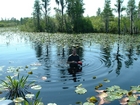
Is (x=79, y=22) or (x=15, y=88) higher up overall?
(x=79, y=22)

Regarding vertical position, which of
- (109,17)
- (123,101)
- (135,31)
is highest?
(109,17)

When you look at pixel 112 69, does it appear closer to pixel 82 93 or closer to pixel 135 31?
pixel 82 93

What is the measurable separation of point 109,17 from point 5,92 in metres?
45.1

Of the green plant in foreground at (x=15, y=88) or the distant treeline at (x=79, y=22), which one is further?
the distant treeline at (x=79, y=22)

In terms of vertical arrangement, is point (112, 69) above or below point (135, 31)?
below

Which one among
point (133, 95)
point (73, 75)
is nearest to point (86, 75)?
point (73, 75)

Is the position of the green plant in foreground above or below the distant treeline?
below

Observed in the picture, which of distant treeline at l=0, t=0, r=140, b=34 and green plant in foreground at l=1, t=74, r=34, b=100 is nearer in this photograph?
green plant in foreground at l=1, t=74, r=34, b=100

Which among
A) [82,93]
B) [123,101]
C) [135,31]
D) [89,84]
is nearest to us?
[123,101]

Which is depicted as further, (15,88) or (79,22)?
(79,22)

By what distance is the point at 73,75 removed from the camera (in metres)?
9.06

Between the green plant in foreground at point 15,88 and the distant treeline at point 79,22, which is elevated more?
the distant treeline at point 79,22

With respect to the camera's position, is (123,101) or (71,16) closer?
(123,101)

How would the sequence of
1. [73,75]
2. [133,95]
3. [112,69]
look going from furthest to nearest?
[112,69]
[73,75]
[133,95]
